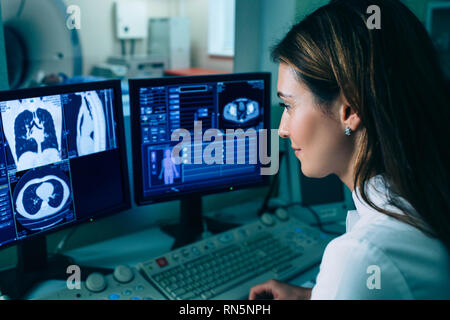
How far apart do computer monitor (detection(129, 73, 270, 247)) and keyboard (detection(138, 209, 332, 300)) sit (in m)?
0.15

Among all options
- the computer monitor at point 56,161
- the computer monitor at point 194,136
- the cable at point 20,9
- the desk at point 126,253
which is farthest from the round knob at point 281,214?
the cable at point 20,9

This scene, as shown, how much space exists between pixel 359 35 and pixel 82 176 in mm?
773

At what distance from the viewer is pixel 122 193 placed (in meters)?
1.21

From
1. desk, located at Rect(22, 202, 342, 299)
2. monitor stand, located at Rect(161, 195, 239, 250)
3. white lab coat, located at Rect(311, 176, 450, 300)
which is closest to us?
white lab coat, located at Rect(311, 176, 450, 300)

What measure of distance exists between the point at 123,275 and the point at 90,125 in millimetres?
409

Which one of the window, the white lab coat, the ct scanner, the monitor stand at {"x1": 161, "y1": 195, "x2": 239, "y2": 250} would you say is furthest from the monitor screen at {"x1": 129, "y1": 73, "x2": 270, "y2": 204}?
the window

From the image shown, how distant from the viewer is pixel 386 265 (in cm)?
62

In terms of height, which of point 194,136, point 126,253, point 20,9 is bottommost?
point 126,253

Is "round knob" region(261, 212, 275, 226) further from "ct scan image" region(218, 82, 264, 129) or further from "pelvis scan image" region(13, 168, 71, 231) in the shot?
"pelvis scan image" region(13, 168, 71, 231)

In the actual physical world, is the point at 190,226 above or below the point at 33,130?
below

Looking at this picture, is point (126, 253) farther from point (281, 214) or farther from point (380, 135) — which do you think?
point (380, 135)

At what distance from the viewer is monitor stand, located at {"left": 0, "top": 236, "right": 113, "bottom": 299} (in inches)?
41.4

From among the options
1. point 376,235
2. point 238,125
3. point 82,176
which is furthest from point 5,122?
point 376,235

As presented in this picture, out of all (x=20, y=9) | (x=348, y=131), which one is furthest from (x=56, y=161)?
(x=20, y=9)
